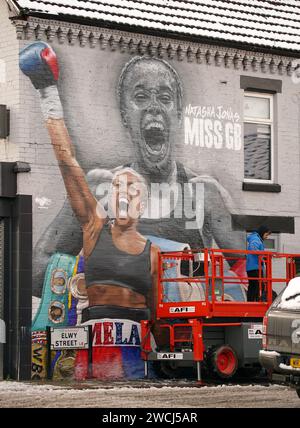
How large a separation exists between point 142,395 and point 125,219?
206 inches

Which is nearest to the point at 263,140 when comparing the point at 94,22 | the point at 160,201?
the point at 160,201

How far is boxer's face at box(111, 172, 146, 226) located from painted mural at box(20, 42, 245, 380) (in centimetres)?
2

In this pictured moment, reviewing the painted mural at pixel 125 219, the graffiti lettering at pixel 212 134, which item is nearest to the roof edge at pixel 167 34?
the painted mural at pixel 125 219

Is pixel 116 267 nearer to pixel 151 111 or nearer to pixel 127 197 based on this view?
pixel 127 197

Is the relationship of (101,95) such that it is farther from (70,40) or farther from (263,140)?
(263,140)

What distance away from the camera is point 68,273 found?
68.8 feet

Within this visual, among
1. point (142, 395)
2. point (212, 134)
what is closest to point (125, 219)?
point (212, 134)

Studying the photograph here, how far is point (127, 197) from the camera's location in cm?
2181

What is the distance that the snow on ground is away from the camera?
619 inches

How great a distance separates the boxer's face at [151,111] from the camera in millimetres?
22016

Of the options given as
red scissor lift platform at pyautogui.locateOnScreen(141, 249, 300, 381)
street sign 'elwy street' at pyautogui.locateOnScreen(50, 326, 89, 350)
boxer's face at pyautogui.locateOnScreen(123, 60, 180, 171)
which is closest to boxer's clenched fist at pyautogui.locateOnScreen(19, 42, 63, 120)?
boxer's face at pyautogui.locateOnScreen(123, 60, 180, 171)

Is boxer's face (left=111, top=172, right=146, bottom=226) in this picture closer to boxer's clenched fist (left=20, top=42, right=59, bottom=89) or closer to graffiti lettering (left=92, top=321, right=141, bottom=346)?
graffiti lettering (left=92, top=321, right=141, bottom=346)

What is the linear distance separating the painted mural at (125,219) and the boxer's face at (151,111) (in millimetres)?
18
